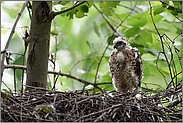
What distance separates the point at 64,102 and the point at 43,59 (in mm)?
634

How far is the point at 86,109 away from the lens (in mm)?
1387

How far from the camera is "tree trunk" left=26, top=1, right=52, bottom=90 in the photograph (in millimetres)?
1872

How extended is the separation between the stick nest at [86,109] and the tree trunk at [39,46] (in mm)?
384

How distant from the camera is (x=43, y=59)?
1911 millimetres

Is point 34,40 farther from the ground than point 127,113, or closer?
farther from the ground

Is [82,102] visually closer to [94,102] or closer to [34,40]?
[94,102]

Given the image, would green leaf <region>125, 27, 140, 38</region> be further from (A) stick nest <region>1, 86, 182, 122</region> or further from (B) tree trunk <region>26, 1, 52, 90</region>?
(A) stick nest <region>1, 86, 182, 122</region>

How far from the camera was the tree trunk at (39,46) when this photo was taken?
187 centimetres

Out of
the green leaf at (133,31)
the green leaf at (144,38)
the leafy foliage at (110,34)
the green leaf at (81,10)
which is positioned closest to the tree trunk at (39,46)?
the leafy foliage at (110,34)

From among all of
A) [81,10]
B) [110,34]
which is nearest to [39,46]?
[81,10]

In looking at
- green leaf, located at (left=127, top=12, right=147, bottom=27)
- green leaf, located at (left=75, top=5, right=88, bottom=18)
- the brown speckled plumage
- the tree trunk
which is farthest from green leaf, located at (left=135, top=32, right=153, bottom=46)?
the tree trunk

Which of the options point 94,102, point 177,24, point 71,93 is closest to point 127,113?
point 94,102

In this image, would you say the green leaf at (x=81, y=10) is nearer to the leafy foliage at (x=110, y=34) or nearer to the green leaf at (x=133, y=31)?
the leafy foliage at (x=110, y=34)

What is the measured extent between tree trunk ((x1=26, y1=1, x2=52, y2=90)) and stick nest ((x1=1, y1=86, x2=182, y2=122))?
0.38 m
